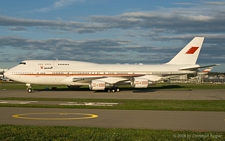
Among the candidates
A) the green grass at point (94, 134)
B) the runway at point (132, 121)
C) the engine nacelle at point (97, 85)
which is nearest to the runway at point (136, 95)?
the engine nacelle at point (97, 85)

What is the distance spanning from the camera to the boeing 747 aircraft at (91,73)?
41.9 metres

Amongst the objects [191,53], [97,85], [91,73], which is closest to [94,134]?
[97,85]

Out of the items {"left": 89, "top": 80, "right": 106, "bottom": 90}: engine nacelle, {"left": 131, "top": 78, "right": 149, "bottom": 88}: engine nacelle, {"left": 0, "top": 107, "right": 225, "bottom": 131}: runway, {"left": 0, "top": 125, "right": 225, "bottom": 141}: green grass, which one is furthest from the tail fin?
{"left": 0, "top": 125, "right": 225, "bottom": 141}: green grass

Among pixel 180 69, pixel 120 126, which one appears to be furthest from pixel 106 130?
pixel 180 69

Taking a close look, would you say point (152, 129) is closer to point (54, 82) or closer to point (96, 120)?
point (96, 120)

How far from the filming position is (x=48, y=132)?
11195 millimetres

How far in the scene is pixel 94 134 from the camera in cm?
1092

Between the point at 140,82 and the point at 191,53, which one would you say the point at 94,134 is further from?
the point at 191,53

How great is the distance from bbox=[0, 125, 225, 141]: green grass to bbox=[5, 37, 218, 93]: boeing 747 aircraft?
28.3 metres

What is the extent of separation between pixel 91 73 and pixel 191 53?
48.8 feet

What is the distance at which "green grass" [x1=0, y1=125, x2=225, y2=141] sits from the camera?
10195 mm

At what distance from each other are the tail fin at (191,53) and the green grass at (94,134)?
35.9 meters

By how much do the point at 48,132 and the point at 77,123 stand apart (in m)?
2.61

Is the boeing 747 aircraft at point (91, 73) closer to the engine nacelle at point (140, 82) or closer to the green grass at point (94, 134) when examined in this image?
the engine nacelle at point (140, 82)
